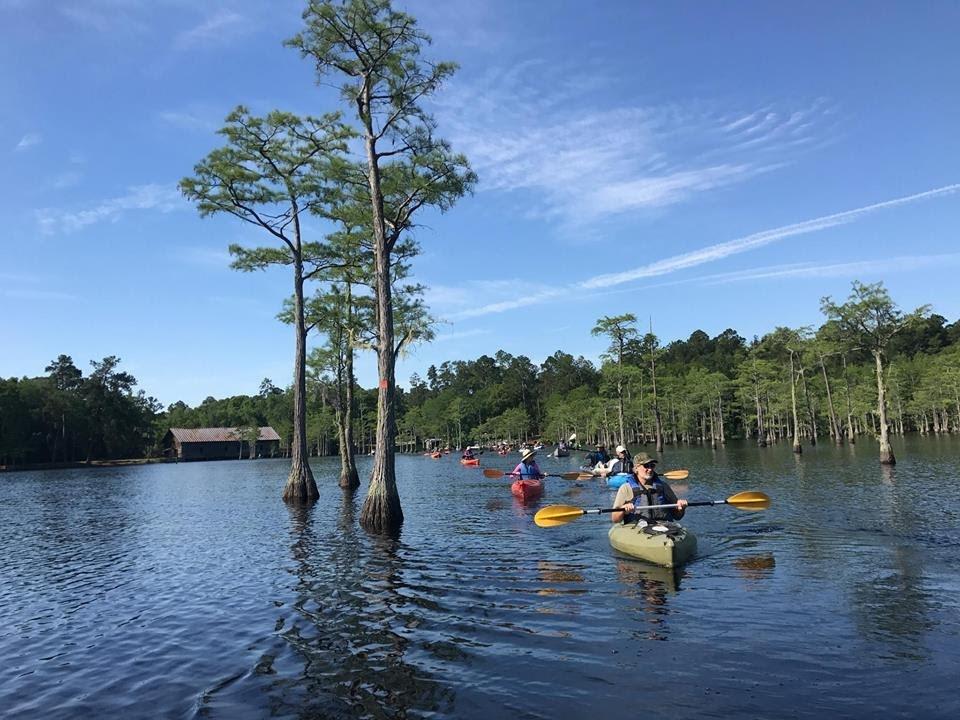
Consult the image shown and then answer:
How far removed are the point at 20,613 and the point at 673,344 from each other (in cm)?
17798

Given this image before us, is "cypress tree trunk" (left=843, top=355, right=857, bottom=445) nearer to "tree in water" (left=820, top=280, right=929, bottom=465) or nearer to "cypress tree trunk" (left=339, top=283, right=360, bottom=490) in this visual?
"tree in water" (left=820, top=280, right=929, bottom=465)

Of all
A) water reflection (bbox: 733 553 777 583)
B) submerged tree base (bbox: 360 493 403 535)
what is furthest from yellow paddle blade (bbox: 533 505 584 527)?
submerged tree base (bbox: 360 493 403 535)

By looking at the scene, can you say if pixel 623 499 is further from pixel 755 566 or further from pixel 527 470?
pixel 527 470

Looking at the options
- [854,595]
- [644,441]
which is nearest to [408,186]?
[854,595]

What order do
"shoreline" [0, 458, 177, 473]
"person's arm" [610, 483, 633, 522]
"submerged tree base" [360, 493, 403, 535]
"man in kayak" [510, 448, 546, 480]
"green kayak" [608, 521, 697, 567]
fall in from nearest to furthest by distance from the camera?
"green kayak" [608, 521, 697, 567]
"person's arm" [610, 483, 633, 522]
"submerged tree base" [360, 493, 403, 535]
"man in kayak" [510, 448, 546, 480]
"shoreline" [0, 458, 177, 473]

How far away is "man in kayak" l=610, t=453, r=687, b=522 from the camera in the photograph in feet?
47.8

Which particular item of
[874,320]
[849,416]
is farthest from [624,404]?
[874,320]

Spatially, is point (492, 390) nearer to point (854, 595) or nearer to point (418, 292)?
point (418, 292)

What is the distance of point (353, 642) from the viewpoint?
9445 millimetres

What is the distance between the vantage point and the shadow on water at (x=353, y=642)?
7254 mm

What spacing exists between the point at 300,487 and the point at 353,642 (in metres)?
23.1

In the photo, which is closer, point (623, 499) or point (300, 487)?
point (623, 499)

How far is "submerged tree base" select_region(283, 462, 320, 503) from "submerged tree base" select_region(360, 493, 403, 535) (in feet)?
36.0

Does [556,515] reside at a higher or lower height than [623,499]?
lower
